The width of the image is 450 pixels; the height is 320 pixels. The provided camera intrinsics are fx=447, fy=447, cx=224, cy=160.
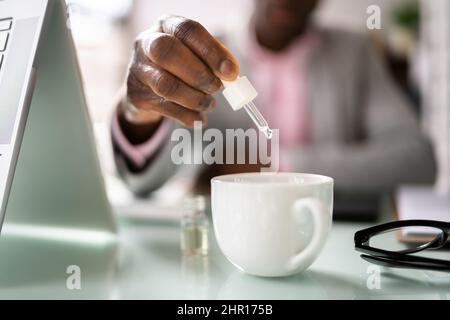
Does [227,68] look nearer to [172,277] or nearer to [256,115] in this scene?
[256,115]

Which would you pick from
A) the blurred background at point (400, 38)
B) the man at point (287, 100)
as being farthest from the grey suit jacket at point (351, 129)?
the blurred background at point (400, 38)

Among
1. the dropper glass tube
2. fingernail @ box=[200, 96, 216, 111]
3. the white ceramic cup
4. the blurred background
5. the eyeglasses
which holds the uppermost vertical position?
the blurred background

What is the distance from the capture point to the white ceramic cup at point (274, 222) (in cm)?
28

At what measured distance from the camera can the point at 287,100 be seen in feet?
3.92

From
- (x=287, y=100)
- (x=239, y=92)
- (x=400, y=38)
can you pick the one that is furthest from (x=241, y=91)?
(x=400, y=38)

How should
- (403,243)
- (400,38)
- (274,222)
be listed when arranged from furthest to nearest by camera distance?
(400,38)
(403,243)
(274,222)

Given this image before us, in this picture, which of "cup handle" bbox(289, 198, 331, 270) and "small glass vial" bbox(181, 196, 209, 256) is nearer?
"cup handle" bbox(289, 198, 331, 270)

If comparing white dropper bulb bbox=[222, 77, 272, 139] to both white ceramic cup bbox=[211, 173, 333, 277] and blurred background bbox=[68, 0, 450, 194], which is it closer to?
white ceramic cup bbox=[211, 173, 333, 277]

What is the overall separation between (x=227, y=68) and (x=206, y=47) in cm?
2

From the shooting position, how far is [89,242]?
420 millimetres

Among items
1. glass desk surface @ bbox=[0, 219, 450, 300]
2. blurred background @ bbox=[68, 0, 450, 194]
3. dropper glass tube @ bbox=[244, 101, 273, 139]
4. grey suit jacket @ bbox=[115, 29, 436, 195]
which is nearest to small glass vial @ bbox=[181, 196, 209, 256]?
glass desk surface @ bbox=[0, 219, 450, 300]

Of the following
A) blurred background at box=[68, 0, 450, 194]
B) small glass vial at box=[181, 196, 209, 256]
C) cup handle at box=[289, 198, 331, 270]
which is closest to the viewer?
cup handle at box=[289, 198, 331, 270]

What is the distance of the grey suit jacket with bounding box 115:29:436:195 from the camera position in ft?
2.70

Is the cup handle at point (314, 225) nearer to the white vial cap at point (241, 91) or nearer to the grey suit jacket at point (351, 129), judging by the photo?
the white vial cap at point (241, 91)
